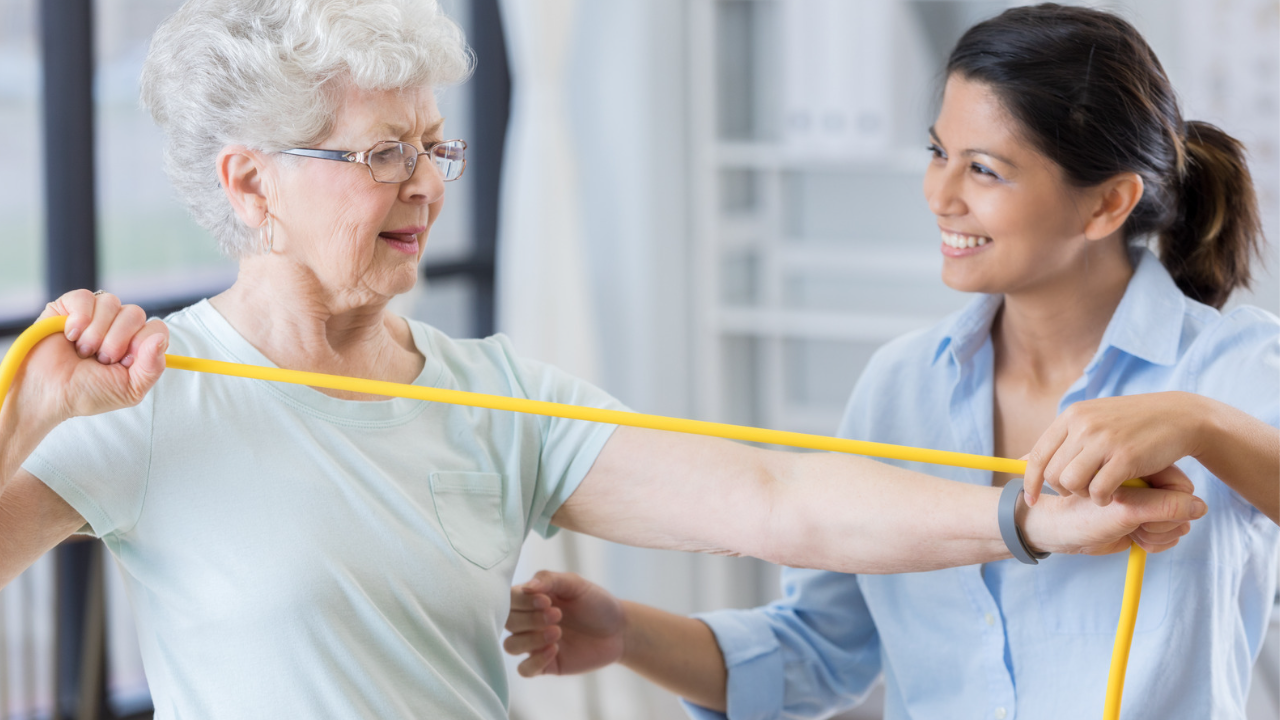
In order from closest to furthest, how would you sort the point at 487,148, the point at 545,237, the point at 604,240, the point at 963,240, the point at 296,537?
the point at 296,537 < the point at 963,240 < the point at 545,237 < the point at 604,240 < the point at 487,148

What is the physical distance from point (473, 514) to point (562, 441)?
15 cm

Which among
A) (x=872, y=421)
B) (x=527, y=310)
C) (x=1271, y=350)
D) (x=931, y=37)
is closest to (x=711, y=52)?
(x=931, y=37)

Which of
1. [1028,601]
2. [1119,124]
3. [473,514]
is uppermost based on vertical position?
[1119,124]

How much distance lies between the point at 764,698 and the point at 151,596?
34.1 inches

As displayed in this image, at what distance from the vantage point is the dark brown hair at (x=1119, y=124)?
150 cm

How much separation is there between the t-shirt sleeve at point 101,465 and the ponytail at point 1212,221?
4.37 ft

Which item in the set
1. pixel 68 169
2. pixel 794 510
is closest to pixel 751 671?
pixel 794 510

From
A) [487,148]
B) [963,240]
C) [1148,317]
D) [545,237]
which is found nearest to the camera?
[1148,317]

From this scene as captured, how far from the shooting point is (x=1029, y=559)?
1.30 m

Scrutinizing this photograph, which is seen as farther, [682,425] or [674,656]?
[674,656]

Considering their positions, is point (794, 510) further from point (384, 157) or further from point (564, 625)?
point (384, 157)

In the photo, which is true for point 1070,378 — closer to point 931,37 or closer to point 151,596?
point 151,596

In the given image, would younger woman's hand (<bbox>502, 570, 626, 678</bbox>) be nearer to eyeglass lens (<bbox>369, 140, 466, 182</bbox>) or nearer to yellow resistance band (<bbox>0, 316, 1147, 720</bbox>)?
yellow resistance band (<bbox>0, 316, 1147, 720</bbox>)

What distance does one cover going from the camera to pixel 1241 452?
1252 millimetres
